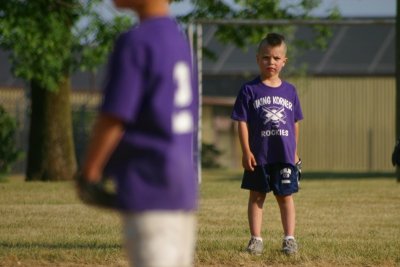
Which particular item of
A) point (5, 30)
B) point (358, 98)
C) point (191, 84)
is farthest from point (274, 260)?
point (358, 98)

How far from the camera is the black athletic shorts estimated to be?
29.9 ft

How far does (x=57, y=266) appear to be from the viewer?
8.62 meters

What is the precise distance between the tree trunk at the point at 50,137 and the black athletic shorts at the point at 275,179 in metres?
13.3

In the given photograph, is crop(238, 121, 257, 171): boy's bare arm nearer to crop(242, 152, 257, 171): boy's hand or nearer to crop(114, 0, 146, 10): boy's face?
crop(242, 152, 257, 171): boy's hand

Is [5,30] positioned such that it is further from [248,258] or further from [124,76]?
[124,76]

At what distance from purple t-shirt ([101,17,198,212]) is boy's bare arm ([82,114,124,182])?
37 millimetres

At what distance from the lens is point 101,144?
454 centimetres

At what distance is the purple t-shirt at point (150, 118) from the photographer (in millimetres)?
4566

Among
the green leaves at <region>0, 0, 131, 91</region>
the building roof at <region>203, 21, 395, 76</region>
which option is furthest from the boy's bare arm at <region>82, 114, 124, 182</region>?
the building roof at <region>203, 21, 395, 76</region>

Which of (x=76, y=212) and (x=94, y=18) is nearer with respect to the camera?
(x=76, y=212)

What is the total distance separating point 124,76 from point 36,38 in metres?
16.5

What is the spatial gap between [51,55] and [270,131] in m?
12.7

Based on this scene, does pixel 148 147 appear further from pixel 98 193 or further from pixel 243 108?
pixel 243 108

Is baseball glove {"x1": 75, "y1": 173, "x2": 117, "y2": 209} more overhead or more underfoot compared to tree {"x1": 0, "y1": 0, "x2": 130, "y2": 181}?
more underfoot
